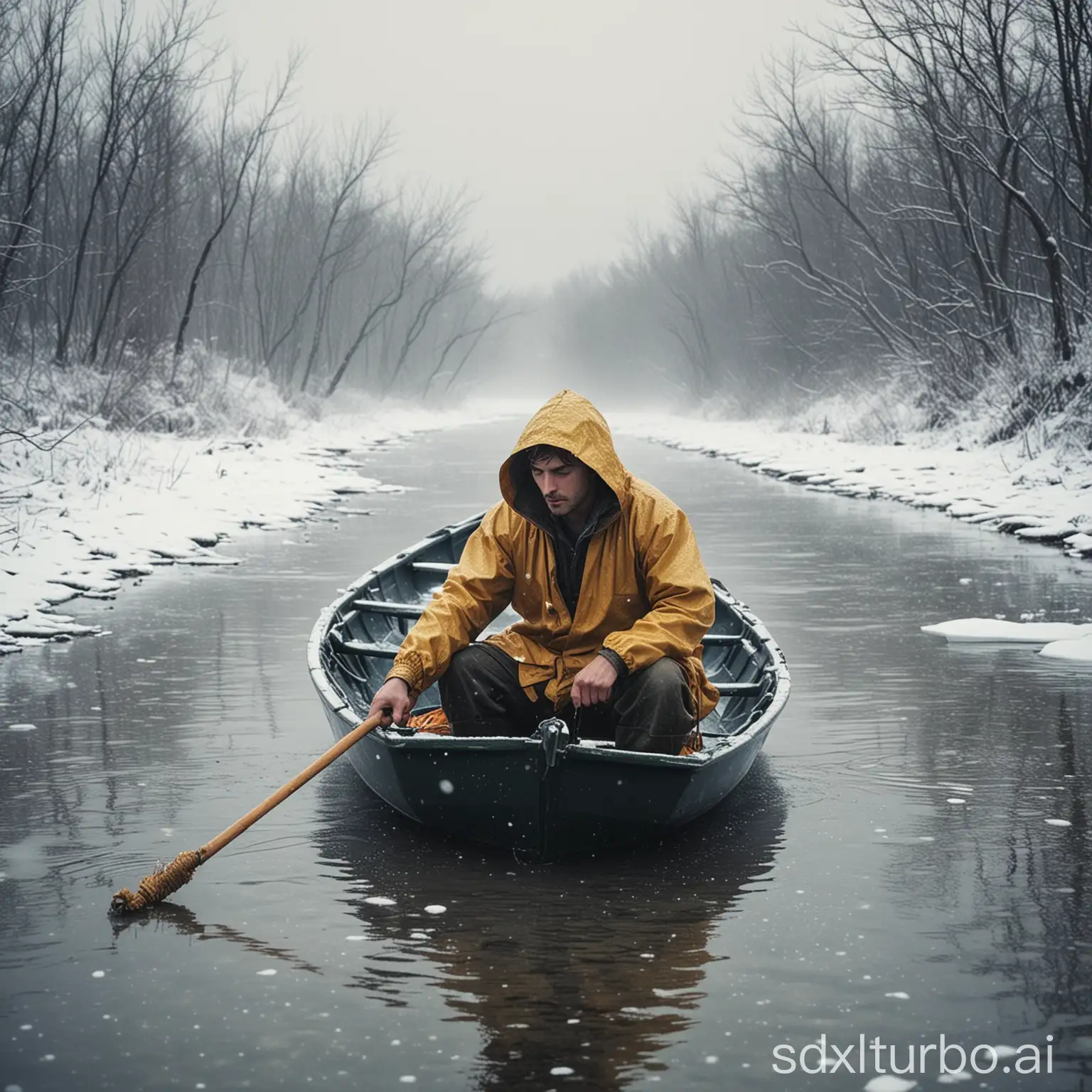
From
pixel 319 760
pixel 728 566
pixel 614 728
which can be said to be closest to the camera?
pixel 319 760

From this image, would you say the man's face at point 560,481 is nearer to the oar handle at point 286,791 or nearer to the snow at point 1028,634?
the oar handle at point 286,791

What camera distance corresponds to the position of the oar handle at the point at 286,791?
13.0ft

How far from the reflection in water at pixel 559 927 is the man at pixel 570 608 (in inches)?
15.8

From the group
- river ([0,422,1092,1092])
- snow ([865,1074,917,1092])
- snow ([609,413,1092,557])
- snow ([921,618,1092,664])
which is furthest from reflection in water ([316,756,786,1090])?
snow ([609,413,1092,557])

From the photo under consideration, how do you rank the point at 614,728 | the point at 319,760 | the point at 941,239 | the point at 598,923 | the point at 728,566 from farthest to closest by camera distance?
the point at 941,239
the point at 728,566
the point at 614,728
the point at 319,760
the point at 598,923

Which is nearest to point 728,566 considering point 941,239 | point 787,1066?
point 787,1066

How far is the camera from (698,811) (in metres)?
4.57

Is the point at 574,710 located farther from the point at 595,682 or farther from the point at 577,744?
the point at 577,744

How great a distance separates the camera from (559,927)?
373cm

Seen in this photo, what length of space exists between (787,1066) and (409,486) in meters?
16.2

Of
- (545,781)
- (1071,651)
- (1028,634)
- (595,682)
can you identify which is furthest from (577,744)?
(1028,634)

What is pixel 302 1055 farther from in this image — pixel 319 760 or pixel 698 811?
pixel 698 811

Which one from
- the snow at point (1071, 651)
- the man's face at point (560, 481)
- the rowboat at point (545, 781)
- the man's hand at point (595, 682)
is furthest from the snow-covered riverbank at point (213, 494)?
the man's hand at point (595, 682)

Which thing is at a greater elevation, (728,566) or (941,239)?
(941,239)
